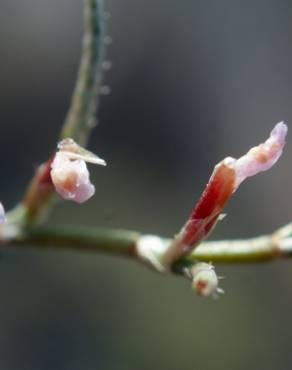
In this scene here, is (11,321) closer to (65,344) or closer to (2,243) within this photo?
(65,344)

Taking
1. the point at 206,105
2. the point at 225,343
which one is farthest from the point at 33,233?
the point at 206,105

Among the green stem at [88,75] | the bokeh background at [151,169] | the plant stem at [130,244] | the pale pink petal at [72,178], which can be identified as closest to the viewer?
the pale pink petal at [72,178]

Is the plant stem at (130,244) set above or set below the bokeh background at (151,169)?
below

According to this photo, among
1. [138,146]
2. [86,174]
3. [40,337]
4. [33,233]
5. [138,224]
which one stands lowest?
[86,174]

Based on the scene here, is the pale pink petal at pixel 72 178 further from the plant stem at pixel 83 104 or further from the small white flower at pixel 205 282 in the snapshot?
the plant stem at pixel 83 104

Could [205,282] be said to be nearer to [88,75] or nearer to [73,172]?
[73,172]

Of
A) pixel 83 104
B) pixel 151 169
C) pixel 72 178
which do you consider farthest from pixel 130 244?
pixel 151 169

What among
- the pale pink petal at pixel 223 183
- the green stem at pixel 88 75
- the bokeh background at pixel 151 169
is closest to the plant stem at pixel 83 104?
the green stem at pixel 88 75

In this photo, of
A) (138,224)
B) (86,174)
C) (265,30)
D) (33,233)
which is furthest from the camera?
(265,30)
